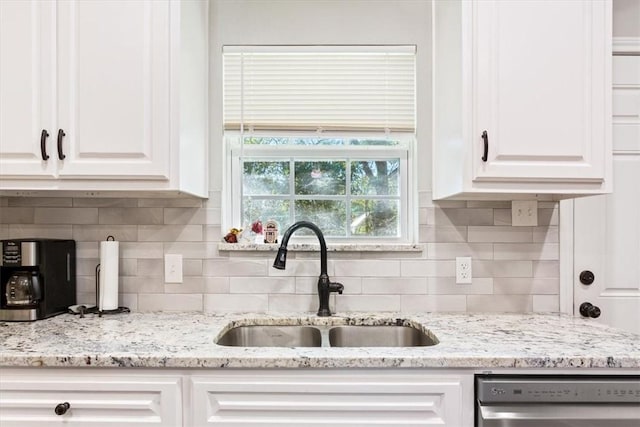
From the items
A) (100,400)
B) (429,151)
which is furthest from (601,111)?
(100,400)

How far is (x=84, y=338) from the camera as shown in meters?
1.38

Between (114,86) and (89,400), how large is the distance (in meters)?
1.06

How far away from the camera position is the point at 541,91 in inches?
58.7

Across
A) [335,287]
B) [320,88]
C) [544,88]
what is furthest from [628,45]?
[335,287]

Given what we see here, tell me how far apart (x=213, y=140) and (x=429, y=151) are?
990mm

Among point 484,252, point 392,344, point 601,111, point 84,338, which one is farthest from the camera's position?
point 484,252

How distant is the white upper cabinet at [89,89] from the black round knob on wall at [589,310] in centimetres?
185

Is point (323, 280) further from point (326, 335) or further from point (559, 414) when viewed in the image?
point (559, 414)

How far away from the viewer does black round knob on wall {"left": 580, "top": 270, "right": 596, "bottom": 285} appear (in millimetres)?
1860

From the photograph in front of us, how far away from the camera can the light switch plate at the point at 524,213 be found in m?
1.85

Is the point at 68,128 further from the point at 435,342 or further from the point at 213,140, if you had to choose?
the point at 435,342

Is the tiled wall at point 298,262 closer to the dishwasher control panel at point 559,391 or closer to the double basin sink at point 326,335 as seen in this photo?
the double basin sink at point 326,335

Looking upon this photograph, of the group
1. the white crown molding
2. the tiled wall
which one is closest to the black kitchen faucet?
the tiled wall

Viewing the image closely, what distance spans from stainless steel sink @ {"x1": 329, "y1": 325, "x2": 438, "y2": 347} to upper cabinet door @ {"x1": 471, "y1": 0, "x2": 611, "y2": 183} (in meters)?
0.71
